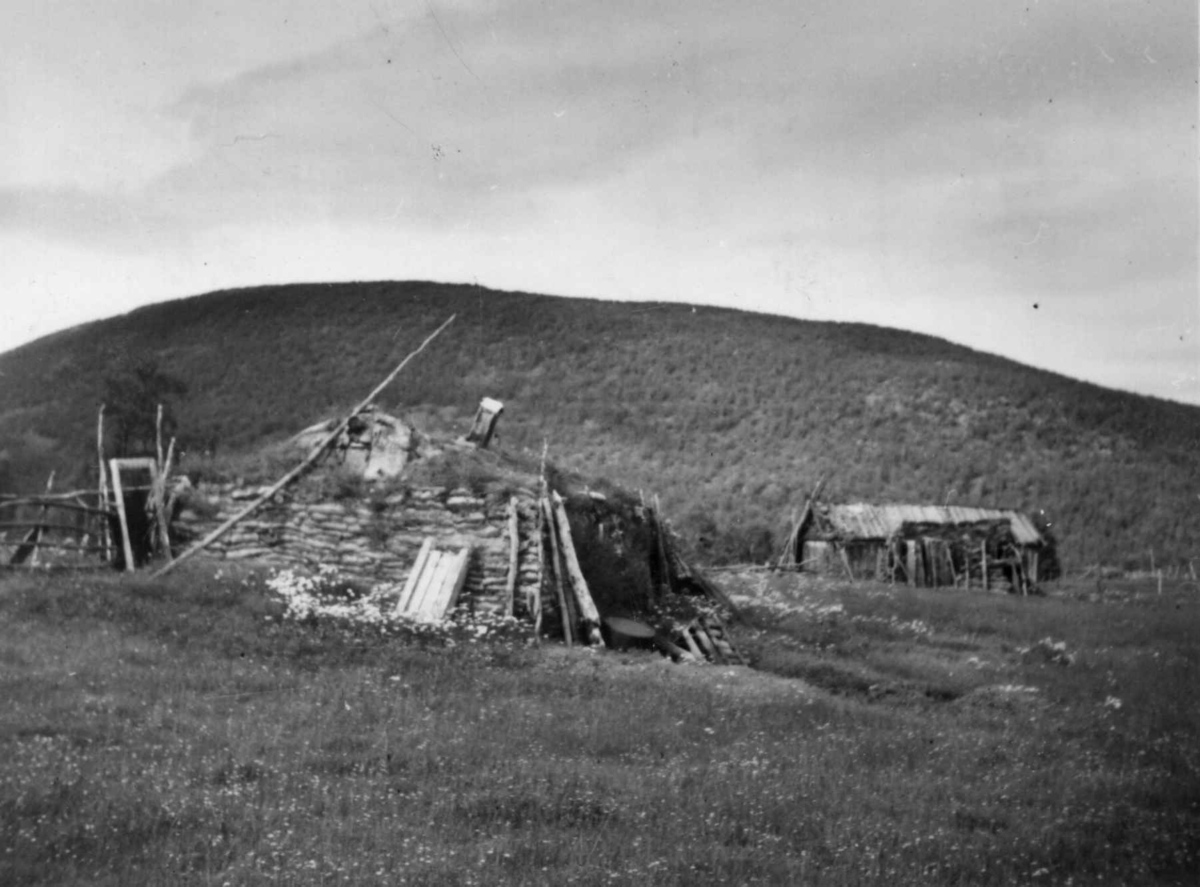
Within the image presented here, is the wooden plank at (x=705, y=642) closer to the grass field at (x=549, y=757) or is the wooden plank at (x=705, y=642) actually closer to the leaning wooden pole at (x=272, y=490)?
the grass field at (x=549, y=757)

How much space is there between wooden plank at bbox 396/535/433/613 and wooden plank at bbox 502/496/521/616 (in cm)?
131

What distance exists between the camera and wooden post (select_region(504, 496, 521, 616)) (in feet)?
47.9

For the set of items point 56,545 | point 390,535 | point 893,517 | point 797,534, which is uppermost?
point 893,517

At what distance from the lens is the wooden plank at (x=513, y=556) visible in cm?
1460

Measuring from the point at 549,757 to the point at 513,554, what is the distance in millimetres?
6285

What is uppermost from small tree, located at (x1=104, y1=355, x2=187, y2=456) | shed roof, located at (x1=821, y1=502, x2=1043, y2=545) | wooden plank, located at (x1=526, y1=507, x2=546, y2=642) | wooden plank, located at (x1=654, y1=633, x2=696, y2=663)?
small tree, located at (x1=104, y1=355, x2=187, y2=456)

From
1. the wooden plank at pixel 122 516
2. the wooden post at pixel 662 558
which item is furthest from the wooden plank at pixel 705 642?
the wooden plank at pixel 122 516

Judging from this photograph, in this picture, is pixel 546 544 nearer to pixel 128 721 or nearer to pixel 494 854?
pixel 128 721

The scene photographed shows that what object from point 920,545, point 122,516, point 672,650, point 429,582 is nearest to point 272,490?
point 122,516

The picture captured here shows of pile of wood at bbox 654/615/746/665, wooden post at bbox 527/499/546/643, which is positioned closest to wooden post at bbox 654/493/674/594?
pile of wood at bbox 654/615/746/665

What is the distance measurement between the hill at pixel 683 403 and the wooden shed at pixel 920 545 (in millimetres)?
837

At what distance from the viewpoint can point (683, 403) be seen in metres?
42.8

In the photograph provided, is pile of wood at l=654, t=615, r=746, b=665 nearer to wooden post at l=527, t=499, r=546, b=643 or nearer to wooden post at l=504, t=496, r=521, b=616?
wooden post at l=527, t=499, r=546, b=643

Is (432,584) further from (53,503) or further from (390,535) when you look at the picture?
(53,503)
